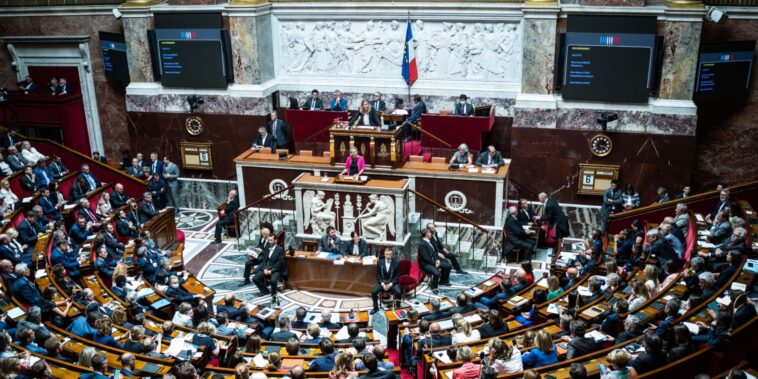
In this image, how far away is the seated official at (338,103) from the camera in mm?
18469

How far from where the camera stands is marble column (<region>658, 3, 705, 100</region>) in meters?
15.5

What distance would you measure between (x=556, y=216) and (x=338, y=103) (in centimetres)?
639

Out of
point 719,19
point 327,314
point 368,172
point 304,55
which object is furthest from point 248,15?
point 719,19

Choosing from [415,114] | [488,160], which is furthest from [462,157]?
[415,114]

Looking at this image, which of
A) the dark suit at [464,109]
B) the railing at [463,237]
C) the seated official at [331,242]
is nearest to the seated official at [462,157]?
the railing at [463,237]

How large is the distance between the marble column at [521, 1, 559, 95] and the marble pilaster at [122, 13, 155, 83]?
9866 millimetres

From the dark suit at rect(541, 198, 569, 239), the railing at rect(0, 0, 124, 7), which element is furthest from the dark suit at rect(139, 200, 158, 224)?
the dark suit at rect(541, 198, 569, 239)

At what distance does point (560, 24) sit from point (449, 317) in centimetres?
830

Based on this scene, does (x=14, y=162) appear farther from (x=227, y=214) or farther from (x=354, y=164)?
(x=354, y=164)

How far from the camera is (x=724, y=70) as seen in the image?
15.8 meters

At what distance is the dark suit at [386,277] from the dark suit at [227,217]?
4.90m

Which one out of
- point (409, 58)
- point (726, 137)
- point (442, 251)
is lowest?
point (442, 251)

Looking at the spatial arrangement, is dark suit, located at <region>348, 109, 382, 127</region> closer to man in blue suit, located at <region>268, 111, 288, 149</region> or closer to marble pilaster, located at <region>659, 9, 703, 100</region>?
man in blue suit, located at <region>268, 111, 288, 149</region>

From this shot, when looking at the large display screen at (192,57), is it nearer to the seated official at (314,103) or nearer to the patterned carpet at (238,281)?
the seated official at (314,103)
